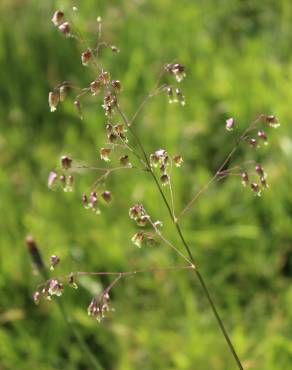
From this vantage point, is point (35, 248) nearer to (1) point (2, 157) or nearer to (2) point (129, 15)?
(1) point (2, 157)

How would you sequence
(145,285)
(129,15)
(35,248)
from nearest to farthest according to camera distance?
(35,248), (145,285), (129,15)

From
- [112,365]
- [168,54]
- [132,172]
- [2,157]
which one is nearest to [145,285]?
[112,365]

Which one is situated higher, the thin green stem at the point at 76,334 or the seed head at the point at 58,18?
the seed head at the point at 58,18

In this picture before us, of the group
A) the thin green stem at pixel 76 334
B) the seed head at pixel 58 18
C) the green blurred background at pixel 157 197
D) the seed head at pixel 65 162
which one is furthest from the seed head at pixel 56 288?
the green blurred background at pixel 157 197

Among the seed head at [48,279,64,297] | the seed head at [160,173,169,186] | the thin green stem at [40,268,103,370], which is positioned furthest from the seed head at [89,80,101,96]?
the thin green stem at [40,268,103,370]

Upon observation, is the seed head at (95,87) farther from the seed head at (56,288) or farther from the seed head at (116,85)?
the seed head at (56,288)

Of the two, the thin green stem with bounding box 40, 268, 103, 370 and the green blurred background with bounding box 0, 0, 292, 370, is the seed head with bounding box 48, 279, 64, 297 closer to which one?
the thin green stem with bounding box 40, 268, 103, 370

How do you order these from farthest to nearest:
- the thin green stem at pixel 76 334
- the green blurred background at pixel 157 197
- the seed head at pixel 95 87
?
the green blurred background at pixel 157 197, the thin green stem at pixel 76 334, the seed head at pixel 95 87

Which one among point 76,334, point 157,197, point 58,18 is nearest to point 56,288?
point 58,18
